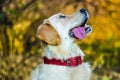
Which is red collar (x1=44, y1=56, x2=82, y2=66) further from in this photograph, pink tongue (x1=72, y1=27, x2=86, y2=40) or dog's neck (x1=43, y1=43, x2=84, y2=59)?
pink tongue (x1=72, y1=27, x2=86, y2=40)

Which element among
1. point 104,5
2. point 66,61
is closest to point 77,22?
point 66,61

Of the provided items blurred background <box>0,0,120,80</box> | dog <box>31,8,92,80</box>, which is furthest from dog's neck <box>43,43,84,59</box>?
blurred background <box>0,0,120,80</box>

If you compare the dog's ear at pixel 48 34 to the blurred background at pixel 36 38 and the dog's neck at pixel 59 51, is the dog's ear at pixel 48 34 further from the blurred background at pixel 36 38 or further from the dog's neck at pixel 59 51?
the blurred background at pixel 36 38

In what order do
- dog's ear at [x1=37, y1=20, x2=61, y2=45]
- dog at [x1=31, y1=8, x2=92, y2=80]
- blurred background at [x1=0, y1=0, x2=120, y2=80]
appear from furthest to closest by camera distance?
1. blurred background at [x1=0, y1=0, x2=120, y2=80]
2. dog at [x1=31, y1=8, x2=92, y2=80]
3. dog's ear at [x1=37, y1=20, x2=61, y2=45]

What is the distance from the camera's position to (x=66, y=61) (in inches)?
254

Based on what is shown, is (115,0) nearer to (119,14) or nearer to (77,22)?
(119,14)

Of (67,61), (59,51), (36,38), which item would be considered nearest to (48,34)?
(59,51)

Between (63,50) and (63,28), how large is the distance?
215 mm

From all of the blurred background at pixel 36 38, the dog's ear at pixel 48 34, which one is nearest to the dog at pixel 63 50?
the dog's ear at pixel 48 34

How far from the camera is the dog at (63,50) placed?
6367 millimetres

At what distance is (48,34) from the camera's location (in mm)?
6273

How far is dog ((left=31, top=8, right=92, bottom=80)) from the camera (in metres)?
6.37

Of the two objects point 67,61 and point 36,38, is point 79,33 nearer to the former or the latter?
point 67,61

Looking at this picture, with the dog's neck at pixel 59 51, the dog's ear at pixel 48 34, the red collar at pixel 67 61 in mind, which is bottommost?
the red collar at pixel 67 61
